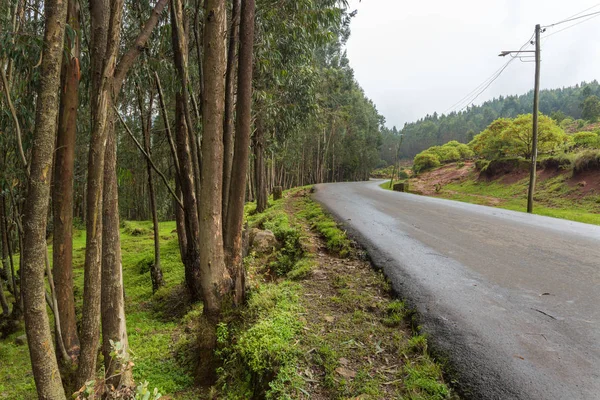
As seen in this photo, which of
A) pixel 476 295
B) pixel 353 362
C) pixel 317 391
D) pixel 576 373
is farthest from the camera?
pixel 476 295

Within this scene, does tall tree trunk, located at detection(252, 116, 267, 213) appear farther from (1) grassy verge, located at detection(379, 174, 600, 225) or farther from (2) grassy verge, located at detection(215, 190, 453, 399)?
(1) grassy verge, located at detection(379, 174, 600, 225)

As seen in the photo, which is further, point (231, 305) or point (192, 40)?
point (192, 40)

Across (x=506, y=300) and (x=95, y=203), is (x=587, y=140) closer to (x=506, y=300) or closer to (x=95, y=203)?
(x=506, y=300)

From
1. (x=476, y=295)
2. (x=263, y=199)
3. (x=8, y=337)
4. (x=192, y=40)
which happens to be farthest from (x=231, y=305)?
(x=263, y=199)

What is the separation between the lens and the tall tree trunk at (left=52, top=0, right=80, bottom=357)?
337 cm

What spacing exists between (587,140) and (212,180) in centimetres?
2313

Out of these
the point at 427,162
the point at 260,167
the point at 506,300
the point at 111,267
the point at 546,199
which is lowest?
the point at 506,300

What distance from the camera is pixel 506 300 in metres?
3.45

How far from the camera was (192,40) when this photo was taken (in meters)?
7.91

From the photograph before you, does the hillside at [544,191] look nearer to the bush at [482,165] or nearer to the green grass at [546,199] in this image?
the green grass at [546,199]

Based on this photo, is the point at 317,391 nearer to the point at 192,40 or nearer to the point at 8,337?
the point at 8,337

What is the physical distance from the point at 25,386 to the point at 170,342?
1871 mm

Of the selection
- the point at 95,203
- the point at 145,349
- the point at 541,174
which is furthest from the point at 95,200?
the point at 541,174

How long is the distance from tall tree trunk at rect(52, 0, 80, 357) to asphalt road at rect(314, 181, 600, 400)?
3801mm
